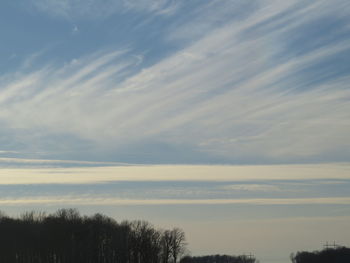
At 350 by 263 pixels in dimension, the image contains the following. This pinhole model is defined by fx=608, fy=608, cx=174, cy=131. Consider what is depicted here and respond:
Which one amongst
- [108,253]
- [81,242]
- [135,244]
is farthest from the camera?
[135,244]

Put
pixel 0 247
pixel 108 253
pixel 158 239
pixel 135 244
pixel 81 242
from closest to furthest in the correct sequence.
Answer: pixel 0 247, pixel 81 242, pixel 108 253, pixel 135 244, pixel 158 239

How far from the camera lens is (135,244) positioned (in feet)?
535

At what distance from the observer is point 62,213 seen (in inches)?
6048

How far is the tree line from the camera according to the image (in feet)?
432

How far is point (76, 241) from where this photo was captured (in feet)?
470

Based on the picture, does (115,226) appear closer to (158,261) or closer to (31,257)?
(158,261)

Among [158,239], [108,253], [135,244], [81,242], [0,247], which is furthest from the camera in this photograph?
[158,239]

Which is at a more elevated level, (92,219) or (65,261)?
(92,219)

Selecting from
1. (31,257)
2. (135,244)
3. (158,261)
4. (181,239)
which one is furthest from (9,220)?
(181,239)

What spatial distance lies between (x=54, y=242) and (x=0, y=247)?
12.5 meters

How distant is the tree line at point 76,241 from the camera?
131750 mm

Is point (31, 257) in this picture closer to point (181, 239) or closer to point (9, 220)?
point (9, 220)

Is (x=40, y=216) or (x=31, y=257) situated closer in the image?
(x=31, y=257)

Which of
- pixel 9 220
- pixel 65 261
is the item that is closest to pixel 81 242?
pixel 65 261
